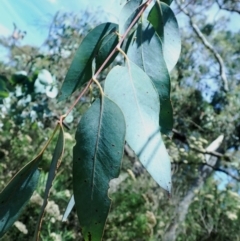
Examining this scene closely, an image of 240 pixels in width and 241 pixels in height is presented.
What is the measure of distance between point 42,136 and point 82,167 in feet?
11.0

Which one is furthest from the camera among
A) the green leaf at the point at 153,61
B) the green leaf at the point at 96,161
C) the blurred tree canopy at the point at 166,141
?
the blurred tree canopy at the point at 166,141

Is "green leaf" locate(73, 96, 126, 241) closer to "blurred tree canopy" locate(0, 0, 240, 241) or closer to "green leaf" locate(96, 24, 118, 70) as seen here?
"green leaf" locate(96, 24, 118, 70)

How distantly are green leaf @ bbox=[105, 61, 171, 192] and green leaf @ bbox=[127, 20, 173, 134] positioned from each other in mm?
41

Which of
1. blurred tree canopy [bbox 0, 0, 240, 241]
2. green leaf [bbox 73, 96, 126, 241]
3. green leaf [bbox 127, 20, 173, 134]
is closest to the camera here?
green leaf [bbox 73, 96, 126, 241]

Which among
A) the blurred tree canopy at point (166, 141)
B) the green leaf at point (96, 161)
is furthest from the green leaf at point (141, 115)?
the blurred tree canopy at point (166, 141)

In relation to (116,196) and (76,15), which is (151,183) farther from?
(76,15)

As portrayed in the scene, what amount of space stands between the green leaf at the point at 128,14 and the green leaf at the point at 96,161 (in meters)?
0.13

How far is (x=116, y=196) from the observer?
13.1 feet

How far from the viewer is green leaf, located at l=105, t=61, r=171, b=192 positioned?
38cm

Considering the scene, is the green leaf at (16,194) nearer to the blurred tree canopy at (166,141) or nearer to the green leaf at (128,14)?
the green leaf at (128,14)

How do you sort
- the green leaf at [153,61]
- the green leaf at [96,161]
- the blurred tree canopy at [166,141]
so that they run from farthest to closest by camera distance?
the blurred tree canopy at [166,141] < the green leaf at [153,61] < the green leaf at [96,161]

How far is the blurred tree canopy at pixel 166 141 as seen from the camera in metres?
2.63

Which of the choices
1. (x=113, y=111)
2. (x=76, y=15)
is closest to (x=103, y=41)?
(x=113, y=111)

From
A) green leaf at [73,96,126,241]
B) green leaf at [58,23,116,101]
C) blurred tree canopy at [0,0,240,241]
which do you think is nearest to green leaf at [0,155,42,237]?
green leaf at [73,96,126,241]
